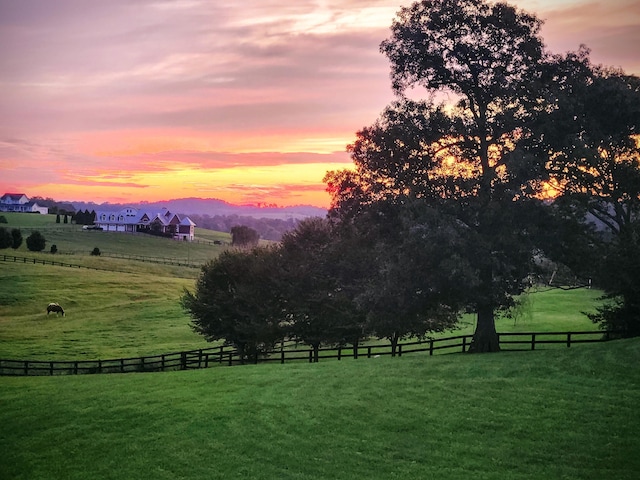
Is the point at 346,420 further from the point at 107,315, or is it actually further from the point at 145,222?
the point at 145,222

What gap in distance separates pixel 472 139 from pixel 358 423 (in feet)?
56.0

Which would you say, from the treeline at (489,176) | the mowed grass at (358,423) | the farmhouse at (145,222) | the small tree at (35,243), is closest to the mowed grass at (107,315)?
the treeline at (489,176)

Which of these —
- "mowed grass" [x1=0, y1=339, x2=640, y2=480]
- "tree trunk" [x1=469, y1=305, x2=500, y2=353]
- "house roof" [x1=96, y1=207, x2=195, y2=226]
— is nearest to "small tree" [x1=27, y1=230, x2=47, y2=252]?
"house roof" [x1=96, y1=207, x2=195, y2=226]

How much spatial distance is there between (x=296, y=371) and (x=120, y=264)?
77324mm

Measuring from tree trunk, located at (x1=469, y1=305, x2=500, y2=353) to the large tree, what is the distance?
0.05 m

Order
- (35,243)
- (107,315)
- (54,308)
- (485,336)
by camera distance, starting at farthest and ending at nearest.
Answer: (35,243) → (54,308) → (107,315) → (485,336)

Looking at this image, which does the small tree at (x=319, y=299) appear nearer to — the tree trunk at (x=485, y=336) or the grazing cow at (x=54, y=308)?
the tree trunk at (x=485, y=336)

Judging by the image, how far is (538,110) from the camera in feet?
92.2

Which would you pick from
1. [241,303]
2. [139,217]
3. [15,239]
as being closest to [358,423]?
[241,303]

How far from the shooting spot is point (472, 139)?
2973cm

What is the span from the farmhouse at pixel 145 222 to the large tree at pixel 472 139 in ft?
453

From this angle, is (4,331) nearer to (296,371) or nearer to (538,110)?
(296,371)

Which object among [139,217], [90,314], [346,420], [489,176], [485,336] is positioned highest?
[139,217]

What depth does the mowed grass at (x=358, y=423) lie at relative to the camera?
16281mm
